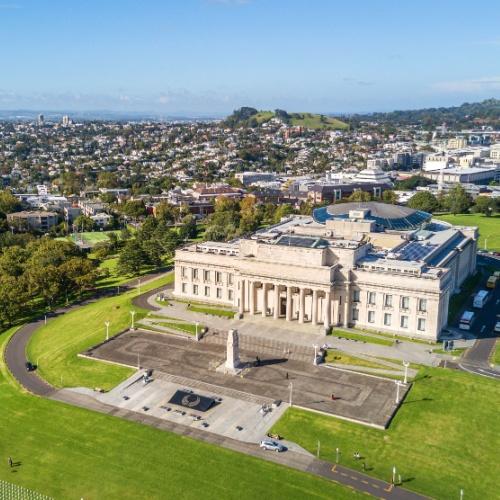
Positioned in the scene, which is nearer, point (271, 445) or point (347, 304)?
point (271, 445)

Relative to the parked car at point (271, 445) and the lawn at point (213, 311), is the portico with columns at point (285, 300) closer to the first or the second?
the lawn at point (213, 311)

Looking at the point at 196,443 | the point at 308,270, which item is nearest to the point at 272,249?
the point at 308,270

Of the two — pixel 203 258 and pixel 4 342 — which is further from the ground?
pixel 203 258

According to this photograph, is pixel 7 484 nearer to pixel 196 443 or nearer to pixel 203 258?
pixel 196 443

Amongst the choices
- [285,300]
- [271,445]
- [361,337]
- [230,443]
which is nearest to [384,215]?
[285,300]

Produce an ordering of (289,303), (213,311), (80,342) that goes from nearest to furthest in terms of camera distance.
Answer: (80,342) < (289,303) < (213,311)

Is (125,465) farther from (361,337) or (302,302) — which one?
(361,337)

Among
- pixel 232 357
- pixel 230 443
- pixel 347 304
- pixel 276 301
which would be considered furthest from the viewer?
pixel 276 301
